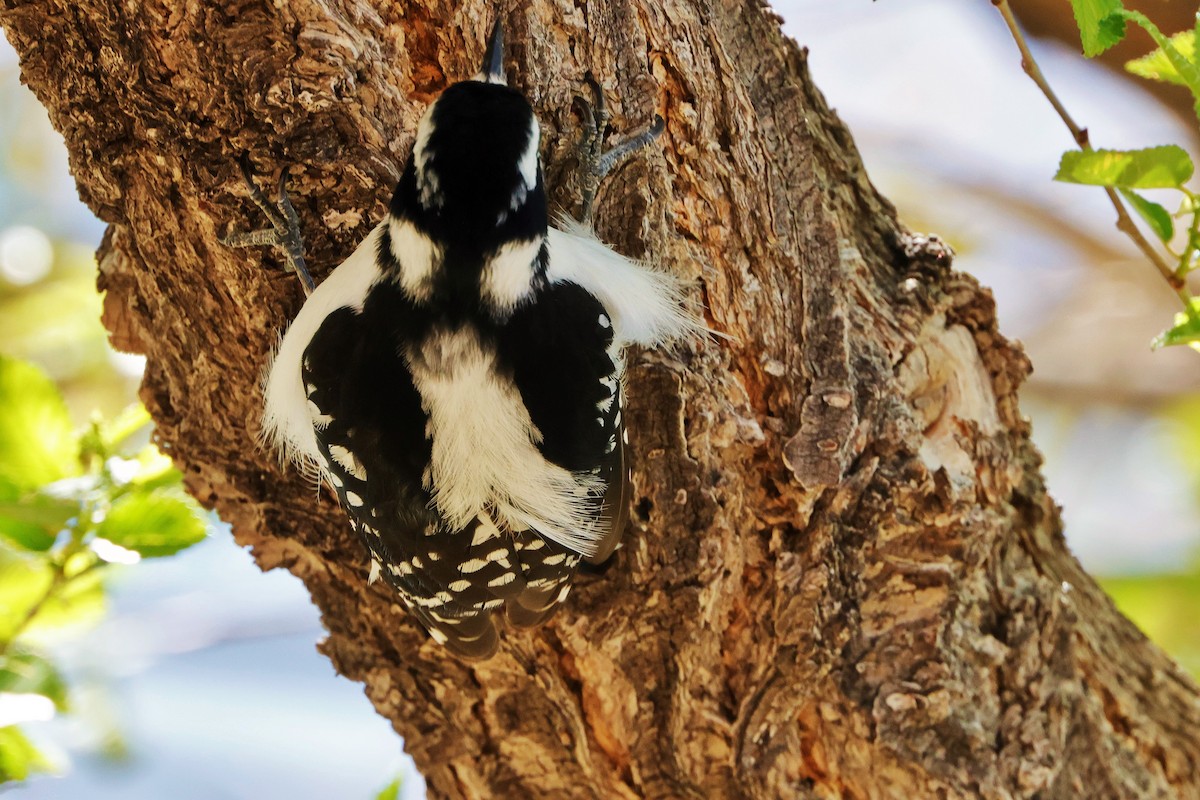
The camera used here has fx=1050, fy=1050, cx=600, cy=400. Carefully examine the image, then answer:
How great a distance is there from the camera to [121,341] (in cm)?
160

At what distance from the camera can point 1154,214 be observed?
1.33 m

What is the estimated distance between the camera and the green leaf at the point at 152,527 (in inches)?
57.6

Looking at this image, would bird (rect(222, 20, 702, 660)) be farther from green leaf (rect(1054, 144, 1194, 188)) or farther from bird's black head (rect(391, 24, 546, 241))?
green leaf (rect(1054, 144, 1194, 188))

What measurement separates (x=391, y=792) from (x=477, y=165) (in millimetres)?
923

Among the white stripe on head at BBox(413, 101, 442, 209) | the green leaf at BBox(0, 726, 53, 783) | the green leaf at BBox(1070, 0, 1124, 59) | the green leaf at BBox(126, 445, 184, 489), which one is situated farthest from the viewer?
the green leaf at BBox(126, 445, 184, 489)

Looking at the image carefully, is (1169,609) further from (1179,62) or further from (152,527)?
(152,527)

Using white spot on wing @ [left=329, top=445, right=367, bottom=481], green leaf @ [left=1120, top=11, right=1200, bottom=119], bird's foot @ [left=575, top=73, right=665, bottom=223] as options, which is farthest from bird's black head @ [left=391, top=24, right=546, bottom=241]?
green leaf @ [left=1120, top=11, right=1200, bottom=119]

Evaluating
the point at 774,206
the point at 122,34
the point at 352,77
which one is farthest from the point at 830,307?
the point at 122,34

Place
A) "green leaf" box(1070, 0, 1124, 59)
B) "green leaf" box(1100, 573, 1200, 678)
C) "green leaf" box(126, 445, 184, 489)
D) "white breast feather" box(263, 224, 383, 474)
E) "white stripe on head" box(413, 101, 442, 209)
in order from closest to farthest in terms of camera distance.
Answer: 1. "green leaf" box(1070, 0, 1124, 59)
2. "white stripe on head" box(413, 101, 442, 209)
3. "white breast feather" box(263, 224, 383, 474)
4. "green leaf" box(126, 445, 184, 489)
5. "green leaf" box(1100, 573, 1200, 678)

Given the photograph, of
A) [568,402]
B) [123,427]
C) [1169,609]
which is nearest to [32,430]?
[123,427]

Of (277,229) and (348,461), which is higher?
(277,229)

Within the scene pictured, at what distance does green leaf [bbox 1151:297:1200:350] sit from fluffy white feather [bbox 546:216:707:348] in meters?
0.59

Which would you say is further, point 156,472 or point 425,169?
point 156,472

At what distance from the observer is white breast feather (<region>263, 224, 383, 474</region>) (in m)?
1.34
